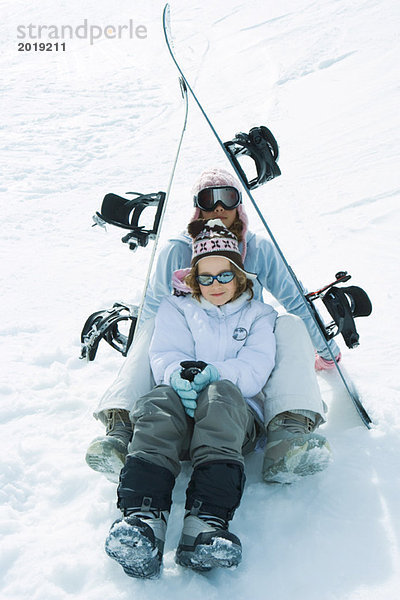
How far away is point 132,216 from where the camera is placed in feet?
9.98

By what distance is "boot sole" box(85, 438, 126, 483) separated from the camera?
2.13 m

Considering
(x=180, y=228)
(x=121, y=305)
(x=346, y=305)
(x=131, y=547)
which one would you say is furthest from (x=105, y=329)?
(x=180, y=228)

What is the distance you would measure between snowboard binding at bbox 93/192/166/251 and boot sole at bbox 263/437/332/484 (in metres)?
1.41

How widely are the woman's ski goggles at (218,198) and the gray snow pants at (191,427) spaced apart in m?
Result: 1.15

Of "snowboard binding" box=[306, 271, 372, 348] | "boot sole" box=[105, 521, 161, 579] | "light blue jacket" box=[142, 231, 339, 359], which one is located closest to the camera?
"boot sole" box=[105, 521, 161, 579]

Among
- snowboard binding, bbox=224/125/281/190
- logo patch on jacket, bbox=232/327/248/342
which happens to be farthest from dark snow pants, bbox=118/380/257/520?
snowboard binding, bbox=224/125/281/190

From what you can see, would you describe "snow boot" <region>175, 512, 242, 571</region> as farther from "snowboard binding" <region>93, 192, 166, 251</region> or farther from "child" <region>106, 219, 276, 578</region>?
"snowboard binding" <region>93, 192, 166, 251</region>

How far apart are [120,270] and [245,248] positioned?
2395mm

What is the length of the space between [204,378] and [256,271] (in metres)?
0.96

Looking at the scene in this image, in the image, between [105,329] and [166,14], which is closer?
[105,329]

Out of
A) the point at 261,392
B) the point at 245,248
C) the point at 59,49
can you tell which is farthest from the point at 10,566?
the point at 59,49

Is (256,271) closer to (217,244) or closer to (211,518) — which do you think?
(217,244)

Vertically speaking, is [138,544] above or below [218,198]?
below

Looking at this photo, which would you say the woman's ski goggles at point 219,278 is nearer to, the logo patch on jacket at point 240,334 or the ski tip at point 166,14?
the logo patch on jacket at point 240,334
